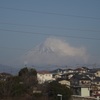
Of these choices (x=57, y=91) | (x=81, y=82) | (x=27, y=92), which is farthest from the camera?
(x=81, y=82)

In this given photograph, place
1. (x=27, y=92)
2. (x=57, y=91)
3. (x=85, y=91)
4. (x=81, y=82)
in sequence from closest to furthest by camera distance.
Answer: (x=57, y=91)
(x=27, y=92)
(x=85, y=91)
(x=81, y=82)

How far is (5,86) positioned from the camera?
41062mm

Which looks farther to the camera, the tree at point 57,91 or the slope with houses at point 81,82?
the slope with houses at point 81,82

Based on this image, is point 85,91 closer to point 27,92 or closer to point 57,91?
point 27,92

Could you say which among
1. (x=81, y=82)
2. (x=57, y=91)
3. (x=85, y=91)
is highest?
(x=81, y=82)

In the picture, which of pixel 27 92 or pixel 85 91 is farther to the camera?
pixel 85 91

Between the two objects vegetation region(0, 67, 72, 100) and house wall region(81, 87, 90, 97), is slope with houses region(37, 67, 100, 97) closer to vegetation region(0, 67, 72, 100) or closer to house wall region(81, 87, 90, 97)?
house wall region(81, 87, 90, 97)

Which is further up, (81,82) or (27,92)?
(81,82)

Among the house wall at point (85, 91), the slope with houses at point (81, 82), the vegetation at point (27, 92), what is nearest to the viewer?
the vegetation at point (27, 92)

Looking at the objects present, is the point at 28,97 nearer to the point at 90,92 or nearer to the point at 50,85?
the point at 50,85

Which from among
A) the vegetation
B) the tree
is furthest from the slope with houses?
the vegetation

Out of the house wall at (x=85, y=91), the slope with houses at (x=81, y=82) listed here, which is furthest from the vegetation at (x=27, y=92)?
the house wall at (x=85, y=91)

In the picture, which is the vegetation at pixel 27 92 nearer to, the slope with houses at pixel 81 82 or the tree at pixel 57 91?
the tree at pixel 57 91

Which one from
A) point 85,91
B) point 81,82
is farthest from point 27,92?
point 81,82
